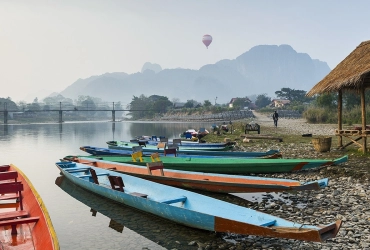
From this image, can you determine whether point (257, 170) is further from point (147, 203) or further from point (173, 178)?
point (147, 203)

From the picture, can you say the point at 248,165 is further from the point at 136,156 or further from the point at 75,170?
the point at 75,170

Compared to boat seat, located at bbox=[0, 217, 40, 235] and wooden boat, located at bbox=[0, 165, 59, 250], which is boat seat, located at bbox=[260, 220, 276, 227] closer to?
wooden boat, located at bbox=[0, 165, 59, 250]

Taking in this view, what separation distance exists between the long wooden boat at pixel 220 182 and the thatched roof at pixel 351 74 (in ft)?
21.7

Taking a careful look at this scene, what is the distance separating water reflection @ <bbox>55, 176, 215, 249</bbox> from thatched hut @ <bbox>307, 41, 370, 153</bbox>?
9.73 metres

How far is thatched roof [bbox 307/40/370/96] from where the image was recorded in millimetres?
14331

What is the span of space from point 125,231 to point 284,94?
121422mm

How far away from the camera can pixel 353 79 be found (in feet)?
46.6

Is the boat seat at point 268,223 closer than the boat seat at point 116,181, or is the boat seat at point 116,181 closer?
the boat seat at point 268,223

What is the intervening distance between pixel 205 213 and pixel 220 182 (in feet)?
11.0

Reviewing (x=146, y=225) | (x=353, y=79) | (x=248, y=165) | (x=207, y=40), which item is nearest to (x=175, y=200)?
(x=146, y=225)

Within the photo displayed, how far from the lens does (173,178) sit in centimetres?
1105

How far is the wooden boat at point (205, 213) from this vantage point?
5650 millimetres

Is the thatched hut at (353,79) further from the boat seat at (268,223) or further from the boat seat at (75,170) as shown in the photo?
the boat seat at (75,170)

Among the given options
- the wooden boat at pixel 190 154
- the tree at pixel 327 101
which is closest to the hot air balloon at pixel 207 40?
the tree at pixel 327 101
